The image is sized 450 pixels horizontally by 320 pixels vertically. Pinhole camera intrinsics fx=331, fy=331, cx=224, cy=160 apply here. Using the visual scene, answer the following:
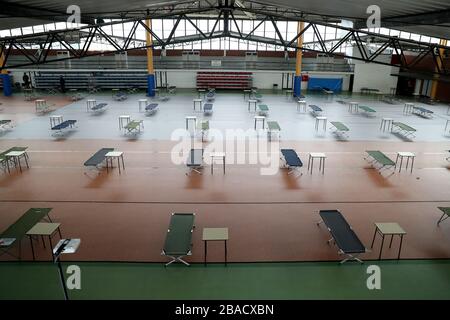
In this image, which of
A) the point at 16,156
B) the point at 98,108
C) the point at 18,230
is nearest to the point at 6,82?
the point at 98,108

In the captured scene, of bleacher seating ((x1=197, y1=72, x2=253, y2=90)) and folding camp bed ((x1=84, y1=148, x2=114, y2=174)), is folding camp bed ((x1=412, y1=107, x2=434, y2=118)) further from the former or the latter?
folding camp bed ((x1=84, y1=148, x2=114, y2=174))

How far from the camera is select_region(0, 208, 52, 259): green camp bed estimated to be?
701 cm

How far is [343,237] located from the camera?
297 inches

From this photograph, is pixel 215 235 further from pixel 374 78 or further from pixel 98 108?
pixel 374 78

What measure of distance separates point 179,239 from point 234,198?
10.5 feet

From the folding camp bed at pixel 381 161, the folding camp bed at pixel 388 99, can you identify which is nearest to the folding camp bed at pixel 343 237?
the folding camp bed at pixel 381 161

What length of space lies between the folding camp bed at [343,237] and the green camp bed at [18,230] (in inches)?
275

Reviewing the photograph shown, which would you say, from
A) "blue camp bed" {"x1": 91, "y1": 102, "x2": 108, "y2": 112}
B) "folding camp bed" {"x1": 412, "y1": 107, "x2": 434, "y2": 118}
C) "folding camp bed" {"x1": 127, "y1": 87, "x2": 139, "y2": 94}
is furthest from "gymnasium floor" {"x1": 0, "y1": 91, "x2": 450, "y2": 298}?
"folding camp bed" {"x1": 127, "y1": 87, "x2": 139, "y2": 94}

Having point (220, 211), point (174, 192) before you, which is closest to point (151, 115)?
point (174, 192)

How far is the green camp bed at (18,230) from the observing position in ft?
23.0

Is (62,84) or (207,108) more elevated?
(62,84)

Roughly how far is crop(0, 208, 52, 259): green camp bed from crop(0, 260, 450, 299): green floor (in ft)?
1.77

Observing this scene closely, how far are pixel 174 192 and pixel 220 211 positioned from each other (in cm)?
194

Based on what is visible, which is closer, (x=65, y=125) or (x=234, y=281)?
(x=234, y=281)
